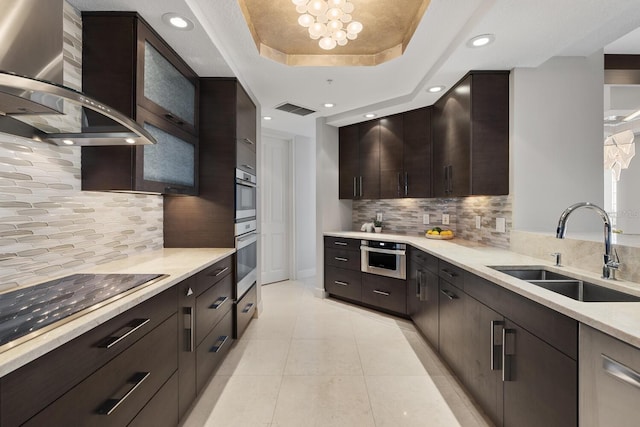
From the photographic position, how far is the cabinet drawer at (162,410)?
1.28 metres

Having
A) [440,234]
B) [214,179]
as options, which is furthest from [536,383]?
[214,179]

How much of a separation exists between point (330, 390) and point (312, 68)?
256 centimetres

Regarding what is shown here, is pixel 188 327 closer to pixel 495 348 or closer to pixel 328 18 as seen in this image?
pixel 495 348

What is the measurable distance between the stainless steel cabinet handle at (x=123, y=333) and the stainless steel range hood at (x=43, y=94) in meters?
0.81

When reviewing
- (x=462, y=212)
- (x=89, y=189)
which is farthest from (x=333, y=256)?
(x=89, y=189)

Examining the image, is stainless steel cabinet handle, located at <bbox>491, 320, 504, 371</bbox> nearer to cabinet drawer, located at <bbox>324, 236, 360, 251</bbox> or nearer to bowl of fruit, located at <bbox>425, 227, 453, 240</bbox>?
bowl of fruit, located at <bbox>425, 227, 453, 240</bbox>

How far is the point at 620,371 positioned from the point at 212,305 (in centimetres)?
Result: 209

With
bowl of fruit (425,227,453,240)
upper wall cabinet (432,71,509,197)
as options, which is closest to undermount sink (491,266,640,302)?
upper wall cabinet (432,71,509,197)

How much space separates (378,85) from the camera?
306 centimetres

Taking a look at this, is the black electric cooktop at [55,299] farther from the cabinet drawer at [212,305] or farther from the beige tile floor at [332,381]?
the beige tile floor at [332,381]

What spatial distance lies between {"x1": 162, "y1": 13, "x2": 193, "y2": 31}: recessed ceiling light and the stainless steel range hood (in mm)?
510

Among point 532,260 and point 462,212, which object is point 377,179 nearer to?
point 462,212

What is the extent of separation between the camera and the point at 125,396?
1.13m

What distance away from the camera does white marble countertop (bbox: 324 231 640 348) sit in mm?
958
